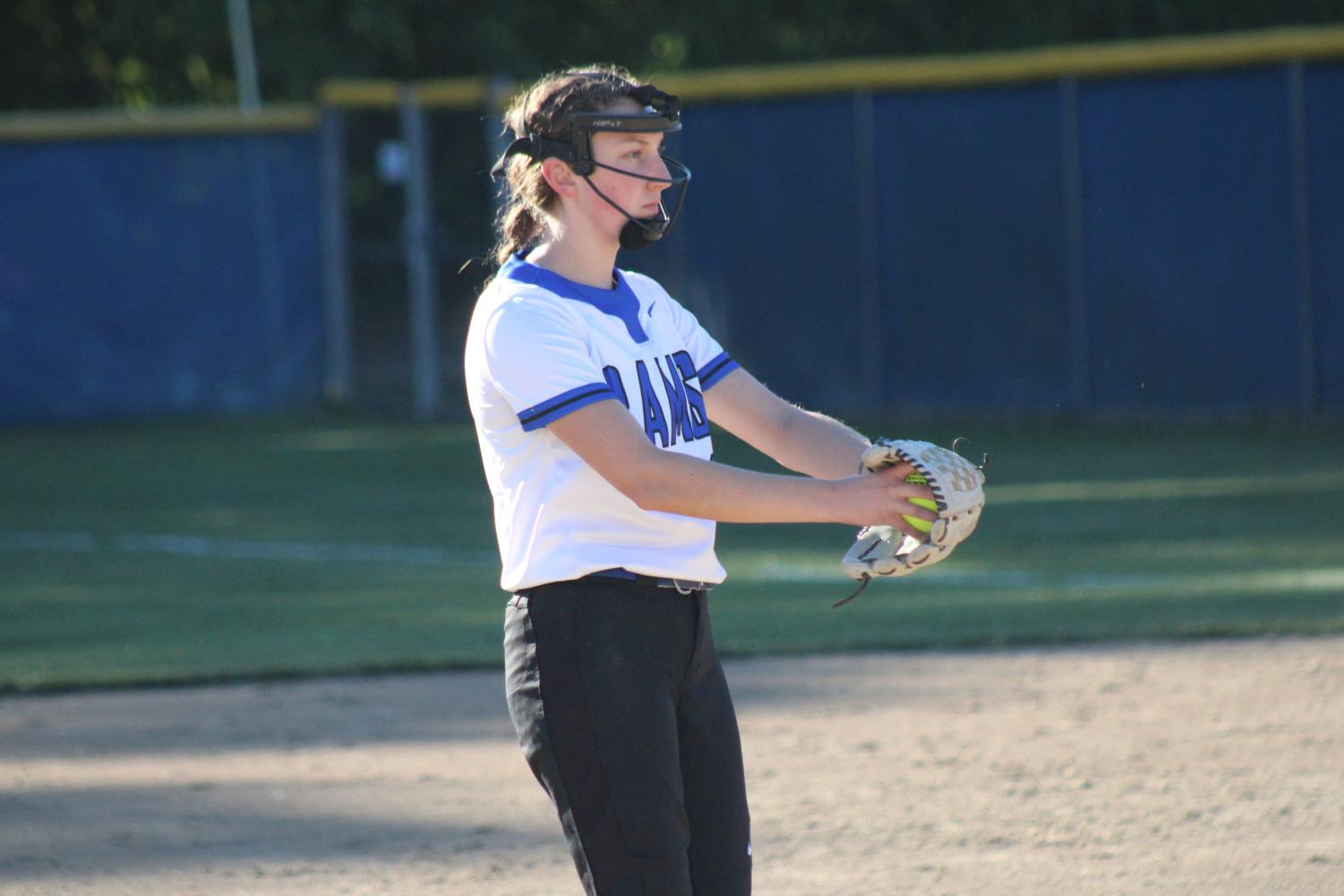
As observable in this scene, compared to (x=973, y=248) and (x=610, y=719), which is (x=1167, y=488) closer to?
(x=973, y=248)

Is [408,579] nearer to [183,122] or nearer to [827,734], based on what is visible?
[827,734]

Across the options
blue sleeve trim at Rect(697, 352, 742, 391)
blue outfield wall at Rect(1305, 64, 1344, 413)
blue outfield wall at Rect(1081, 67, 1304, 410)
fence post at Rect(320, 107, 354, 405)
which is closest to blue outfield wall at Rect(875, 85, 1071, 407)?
blue outfield wall at Rect(1081, 67, 1304, 410)

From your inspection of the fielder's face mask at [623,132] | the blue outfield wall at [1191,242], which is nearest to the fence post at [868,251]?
the blue outfield wall at [1191,242]

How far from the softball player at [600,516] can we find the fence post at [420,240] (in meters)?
15.8

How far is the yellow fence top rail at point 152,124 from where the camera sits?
19328 millimetres

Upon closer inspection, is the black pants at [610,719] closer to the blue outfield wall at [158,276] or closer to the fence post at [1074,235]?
the fence post at [1074,235]

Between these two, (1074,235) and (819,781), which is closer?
(819,781)

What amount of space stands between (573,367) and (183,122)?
17.8 m

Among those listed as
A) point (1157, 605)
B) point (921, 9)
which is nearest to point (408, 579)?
point (1157, 605)

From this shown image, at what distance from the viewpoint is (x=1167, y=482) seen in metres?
12.9

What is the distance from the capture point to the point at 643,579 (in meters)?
3.20

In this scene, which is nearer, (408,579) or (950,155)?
(408,579)

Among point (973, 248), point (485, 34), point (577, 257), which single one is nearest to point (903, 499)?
point (577, 257)

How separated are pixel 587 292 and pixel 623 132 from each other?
0.28 meters
